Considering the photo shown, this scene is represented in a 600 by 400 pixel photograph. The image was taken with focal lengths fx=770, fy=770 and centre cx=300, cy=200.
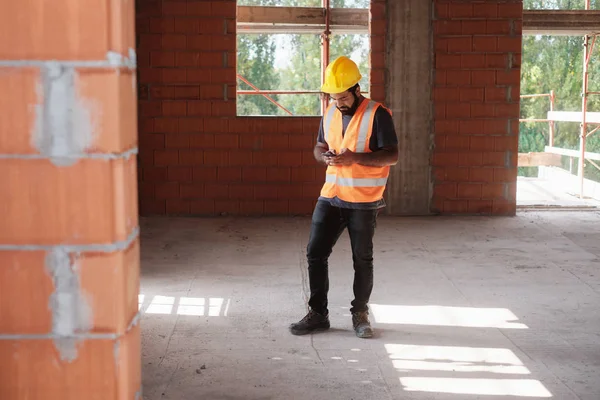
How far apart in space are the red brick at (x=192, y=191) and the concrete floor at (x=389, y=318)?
92cm

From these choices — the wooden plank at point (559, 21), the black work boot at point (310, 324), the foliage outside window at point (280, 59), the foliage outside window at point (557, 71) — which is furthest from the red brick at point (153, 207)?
the foliage outside window at point (557, 71)

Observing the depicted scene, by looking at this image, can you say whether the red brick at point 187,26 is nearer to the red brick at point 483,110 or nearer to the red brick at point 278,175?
the red brick at point 278,175

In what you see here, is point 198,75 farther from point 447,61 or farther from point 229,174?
point 447,61

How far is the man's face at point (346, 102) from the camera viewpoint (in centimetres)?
440

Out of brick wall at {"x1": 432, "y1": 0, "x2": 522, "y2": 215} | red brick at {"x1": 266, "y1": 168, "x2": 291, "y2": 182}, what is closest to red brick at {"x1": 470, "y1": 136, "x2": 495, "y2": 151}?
brick wall at {"x1": 432, "y1": 0, "x2": 522, "y2": 215}

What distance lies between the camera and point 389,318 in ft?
16.0

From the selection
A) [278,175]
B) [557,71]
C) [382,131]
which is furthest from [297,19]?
[557,71]

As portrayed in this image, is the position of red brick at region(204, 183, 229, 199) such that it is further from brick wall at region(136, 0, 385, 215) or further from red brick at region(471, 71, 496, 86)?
red brick at region(471, 71, 496, 86)

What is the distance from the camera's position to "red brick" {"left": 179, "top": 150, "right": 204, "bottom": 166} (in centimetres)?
870

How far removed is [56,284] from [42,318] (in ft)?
0.39

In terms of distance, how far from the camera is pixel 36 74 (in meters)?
2.32

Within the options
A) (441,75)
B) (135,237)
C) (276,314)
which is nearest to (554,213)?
(441,75)

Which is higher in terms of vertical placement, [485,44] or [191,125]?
[485,44]

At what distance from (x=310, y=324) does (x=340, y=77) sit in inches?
57.7
